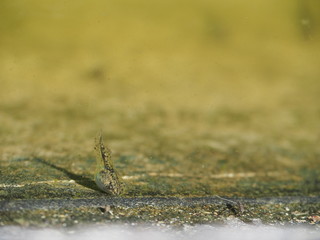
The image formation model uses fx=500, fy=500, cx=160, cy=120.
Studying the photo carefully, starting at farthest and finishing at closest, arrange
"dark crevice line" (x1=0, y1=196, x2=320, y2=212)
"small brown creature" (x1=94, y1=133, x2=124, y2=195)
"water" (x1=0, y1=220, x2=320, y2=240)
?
"small brown creature" (x1=94, y1=133, x2=124, y2=195) → "dark crevice line" (x1=0, y1=196, x2=320, y2=212) → "water" (x1=0, y1=220, x2=320, y2=240)

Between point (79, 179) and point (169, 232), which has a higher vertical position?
point (79, 179)

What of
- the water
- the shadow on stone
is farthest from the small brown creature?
the water

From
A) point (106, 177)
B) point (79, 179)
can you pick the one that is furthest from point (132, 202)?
A: point (79, 179)

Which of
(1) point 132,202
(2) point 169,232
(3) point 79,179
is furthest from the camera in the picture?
(3) point 79,179

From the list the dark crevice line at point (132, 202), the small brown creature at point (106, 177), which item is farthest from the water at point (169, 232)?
the small brown creature at point (106, 177)

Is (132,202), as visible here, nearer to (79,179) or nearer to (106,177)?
(106,177)

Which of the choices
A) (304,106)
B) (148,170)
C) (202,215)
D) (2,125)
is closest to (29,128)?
(2,125)

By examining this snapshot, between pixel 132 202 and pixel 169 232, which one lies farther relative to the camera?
pixel 132 202

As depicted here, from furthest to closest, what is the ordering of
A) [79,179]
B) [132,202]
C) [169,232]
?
1. [79,179]
2. [132,202]
3. [169,232]

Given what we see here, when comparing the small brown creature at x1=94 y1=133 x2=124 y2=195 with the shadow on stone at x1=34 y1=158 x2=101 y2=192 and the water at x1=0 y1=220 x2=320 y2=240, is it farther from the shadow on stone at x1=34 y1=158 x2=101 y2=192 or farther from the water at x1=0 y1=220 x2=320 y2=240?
the water at x1=0 y1=220 x2=320 y2=240
